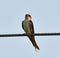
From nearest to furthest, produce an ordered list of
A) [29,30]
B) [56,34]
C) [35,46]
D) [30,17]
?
1. [56,34]
2. [35,46]
3. [29,30]
4. [30,17]

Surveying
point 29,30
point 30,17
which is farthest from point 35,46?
point 30,17

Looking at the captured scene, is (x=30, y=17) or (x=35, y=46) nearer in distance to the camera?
(x=35, y=46)

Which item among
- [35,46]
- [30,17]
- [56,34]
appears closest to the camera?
[56,34]

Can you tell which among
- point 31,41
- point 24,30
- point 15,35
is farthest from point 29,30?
point 15,35

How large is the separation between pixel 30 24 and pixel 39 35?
3.43 meters

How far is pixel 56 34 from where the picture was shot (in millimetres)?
7598

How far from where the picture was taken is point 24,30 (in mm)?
11086

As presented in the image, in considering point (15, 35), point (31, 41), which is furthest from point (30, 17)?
point (15, 35)

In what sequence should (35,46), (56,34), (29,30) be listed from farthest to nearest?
(29,30) → (35,46) → (56,34)

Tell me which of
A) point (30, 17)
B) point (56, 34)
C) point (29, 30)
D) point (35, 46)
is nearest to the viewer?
point (56, 34)

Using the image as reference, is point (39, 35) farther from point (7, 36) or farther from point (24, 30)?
point (24, 30)

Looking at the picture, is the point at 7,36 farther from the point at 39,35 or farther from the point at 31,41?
the point at 31,41

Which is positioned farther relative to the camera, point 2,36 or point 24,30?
point 24,30

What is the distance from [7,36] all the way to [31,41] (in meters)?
2.24
